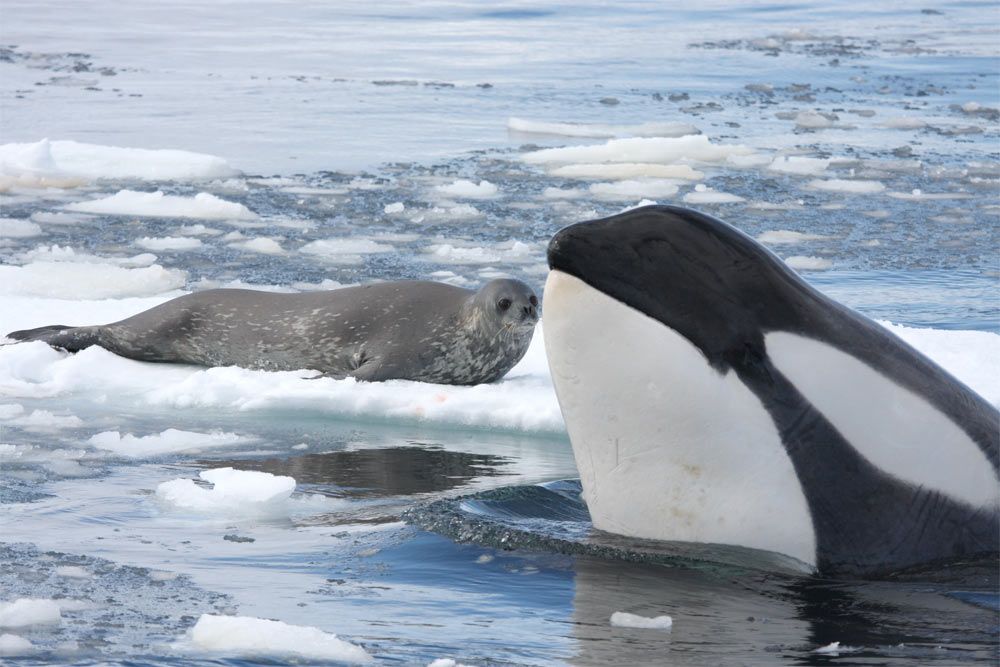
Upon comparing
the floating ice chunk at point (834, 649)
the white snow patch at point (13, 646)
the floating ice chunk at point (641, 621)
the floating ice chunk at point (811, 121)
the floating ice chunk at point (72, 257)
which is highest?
the floating ice chunk at point (811, 121)

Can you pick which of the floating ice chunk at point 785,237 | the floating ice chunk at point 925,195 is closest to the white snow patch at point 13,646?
the floating ice chunk at point 785,237

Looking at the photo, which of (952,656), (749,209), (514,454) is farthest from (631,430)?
(749,209)

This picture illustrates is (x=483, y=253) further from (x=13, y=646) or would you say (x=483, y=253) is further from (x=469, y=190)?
(x=13, y=646)

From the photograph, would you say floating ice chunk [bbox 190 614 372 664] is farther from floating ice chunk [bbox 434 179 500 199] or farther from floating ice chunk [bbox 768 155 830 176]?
floating ice chunk [bbox 768 155 830 176]

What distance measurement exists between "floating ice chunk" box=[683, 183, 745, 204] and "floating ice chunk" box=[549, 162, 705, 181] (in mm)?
916

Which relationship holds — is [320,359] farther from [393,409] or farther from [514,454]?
[514,454]

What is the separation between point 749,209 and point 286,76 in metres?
10.7

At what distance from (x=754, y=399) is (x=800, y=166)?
1178 cm

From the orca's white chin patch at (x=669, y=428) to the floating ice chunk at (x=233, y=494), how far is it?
163cm

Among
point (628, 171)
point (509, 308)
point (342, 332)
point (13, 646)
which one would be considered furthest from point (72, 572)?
point (628, 171)

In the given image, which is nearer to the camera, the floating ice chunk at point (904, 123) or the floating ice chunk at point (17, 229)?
the floating ice chunk at point (17, 229)

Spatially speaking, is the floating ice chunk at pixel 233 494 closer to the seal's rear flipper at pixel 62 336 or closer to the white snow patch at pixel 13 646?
the white snow patch at pixel 13 646

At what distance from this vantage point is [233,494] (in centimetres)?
507

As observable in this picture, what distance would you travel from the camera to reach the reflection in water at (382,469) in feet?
18.2
